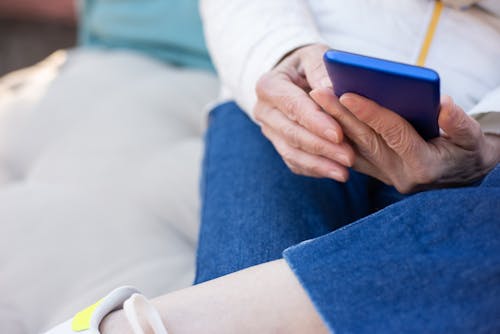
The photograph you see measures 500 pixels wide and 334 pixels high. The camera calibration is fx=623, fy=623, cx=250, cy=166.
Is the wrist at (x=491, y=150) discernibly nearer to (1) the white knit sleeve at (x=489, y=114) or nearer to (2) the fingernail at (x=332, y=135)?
(1) the white knit sleeve at (x=489, y=114)

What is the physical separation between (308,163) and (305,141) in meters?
0.02

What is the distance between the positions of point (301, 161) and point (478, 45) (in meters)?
0.21

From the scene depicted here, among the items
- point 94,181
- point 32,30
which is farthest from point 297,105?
point 32,30

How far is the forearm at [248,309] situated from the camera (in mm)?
409

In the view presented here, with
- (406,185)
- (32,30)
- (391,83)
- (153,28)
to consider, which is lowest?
(32,30)

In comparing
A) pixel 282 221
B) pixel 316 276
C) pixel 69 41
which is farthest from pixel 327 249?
pixel 69 41

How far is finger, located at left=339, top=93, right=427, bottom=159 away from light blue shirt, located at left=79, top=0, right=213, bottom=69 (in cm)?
73

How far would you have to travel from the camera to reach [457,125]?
1.51 ft

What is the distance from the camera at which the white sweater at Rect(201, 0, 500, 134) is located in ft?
1.96

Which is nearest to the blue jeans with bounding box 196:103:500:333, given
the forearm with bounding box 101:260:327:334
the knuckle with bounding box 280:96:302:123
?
the forearm with bounding box 101:260:327:334

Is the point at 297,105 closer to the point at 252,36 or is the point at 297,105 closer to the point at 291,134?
the point at 291,134

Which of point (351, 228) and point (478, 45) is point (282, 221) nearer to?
point (351, 228)

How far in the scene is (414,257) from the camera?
0.39 m

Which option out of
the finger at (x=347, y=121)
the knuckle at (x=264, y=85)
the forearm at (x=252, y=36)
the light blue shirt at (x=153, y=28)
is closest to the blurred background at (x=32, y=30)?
the light blue shirt at (x=153, y=28)
